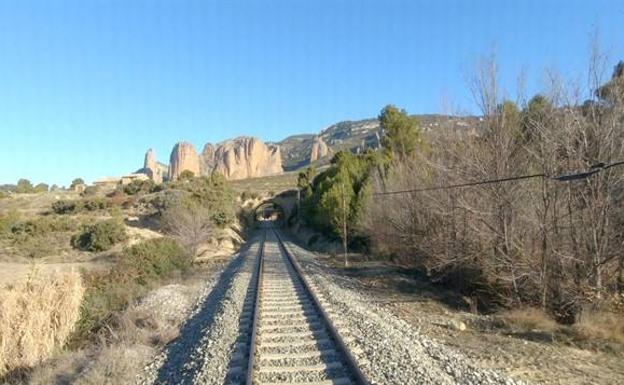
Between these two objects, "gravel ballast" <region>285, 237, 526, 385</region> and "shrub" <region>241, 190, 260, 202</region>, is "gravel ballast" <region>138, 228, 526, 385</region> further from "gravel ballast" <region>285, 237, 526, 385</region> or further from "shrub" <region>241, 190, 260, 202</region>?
"shrub" <region>241, 190, 260, 202</region>

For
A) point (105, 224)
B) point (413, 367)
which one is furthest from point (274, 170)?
point (413, 367)

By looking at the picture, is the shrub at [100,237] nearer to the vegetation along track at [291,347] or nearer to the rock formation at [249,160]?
the vegetation along track at [291,347]

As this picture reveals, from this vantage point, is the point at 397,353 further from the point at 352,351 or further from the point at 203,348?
the point at 203,348

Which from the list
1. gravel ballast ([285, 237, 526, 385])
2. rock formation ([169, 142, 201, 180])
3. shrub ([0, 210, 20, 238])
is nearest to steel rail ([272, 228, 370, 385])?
gravel ballast ([285, 237, 526, 385])

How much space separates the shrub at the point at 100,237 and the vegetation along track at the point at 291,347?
24.2 metres

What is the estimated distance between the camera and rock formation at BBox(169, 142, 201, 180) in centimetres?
17938

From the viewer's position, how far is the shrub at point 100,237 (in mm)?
34375

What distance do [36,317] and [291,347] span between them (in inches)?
239

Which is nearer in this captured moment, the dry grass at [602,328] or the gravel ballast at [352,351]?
the gravel ballast at [352,351]

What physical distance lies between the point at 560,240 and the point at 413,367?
22.4 feet

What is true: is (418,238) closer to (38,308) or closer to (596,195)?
(596,195)

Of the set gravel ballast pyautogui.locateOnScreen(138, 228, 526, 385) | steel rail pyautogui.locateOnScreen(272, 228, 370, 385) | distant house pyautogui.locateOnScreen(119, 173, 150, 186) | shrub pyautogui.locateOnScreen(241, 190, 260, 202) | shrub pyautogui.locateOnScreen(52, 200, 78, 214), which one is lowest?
gravel ballast pyautogui.locateOnScreen(138, 228, 526, 385)

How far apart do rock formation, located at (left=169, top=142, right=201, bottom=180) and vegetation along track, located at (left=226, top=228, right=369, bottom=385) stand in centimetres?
17192

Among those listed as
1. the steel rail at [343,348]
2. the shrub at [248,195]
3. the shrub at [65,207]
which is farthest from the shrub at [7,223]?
the shrub at [248,195]
